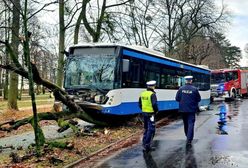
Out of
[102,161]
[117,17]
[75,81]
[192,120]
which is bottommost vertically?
[102,161]

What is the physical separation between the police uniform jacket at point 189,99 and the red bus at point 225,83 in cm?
2871

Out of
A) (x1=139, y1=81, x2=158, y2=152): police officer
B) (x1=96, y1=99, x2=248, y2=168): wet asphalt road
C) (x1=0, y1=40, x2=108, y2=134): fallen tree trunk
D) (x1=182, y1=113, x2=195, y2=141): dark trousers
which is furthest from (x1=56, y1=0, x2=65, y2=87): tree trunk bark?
(x1=139, y1=81, x2=158, y2=152): police officer

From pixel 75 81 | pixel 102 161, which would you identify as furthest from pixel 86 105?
pixel 102 161

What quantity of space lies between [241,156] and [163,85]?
1167 cm

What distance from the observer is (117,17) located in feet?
96.2

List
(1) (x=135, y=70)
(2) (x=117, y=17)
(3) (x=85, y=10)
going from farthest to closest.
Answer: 1. (2) (x=117, y=17)
2. (3) (x=85, y=10)
3. (1) (x=135, y=70)

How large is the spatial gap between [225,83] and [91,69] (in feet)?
87.7

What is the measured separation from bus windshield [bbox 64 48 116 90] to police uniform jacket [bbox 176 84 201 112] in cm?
421

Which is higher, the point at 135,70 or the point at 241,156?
the point at 135,70

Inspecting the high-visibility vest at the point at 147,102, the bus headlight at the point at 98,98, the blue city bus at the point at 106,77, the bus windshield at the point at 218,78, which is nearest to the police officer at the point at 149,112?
the high-visibility vest at the point at 147,102

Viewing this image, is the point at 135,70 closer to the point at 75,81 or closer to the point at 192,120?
the point at 75,81

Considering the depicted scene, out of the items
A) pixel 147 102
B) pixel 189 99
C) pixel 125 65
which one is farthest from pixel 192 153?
pixel 125 65

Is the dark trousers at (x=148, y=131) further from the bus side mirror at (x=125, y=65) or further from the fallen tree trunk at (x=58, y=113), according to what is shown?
the bus side mirror at (x=125, y=65)

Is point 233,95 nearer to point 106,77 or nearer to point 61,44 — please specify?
point 61,44
